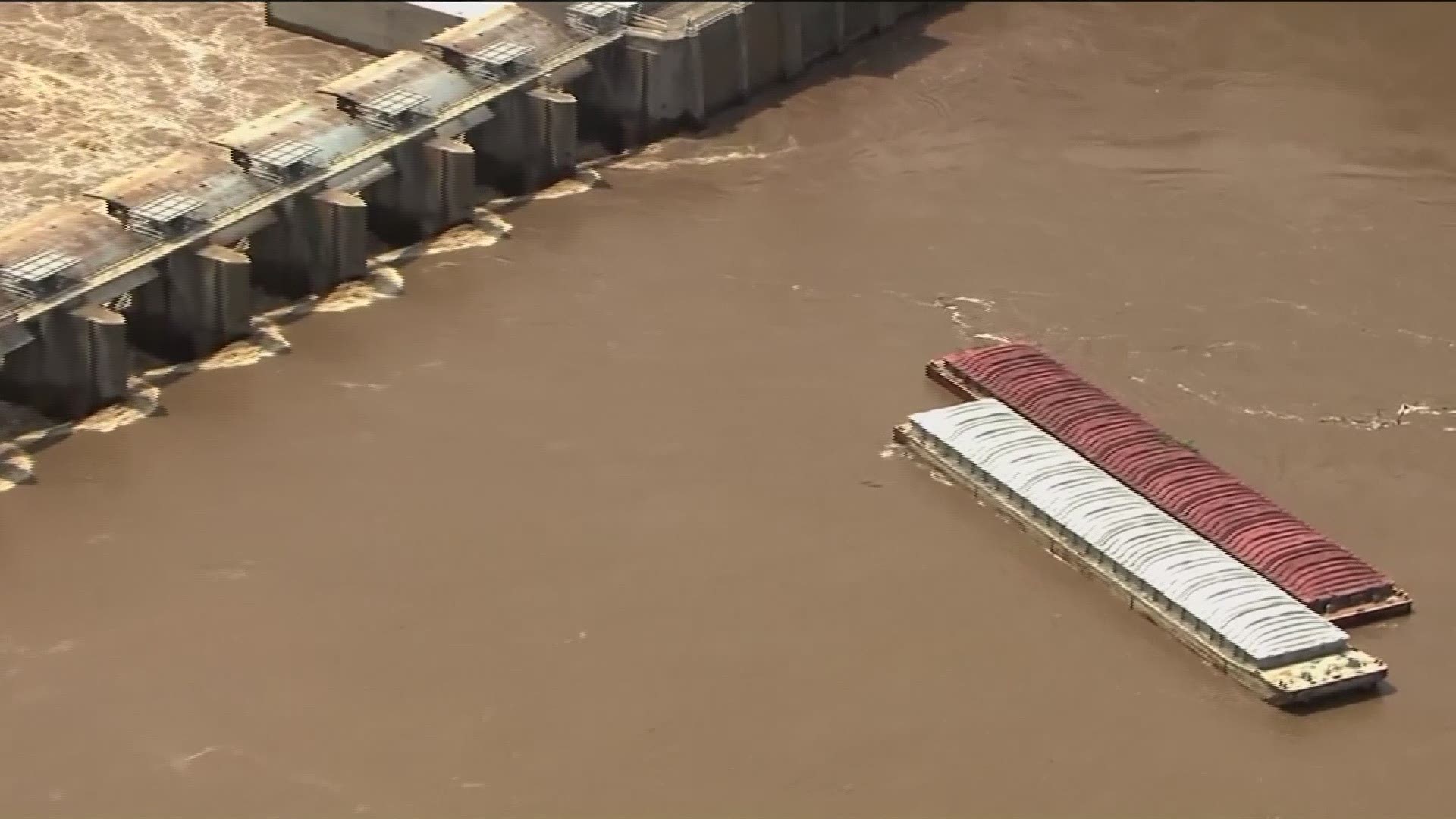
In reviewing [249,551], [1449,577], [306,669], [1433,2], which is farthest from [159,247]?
[1433,2]

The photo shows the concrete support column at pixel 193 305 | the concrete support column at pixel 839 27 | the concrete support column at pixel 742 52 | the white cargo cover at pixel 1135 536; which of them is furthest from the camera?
the concrete support column at pixel 839 27

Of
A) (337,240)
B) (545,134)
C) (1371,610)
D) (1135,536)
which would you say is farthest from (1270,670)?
(545,134)

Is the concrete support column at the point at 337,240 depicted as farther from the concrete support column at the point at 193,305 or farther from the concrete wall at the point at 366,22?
the concrete wall at the point at 366,22

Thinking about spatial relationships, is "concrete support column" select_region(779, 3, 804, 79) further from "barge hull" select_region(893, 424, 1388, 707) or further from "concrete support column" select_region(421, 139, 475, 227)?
"barge hull" select_region(893, 424, 1388, 707)

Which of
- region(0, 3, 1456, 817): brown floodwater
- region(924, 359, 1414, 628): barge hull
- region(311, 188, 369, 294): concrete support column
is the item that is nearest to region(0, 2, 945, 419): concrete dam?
region(311, 188, 369, 294): concrete support column

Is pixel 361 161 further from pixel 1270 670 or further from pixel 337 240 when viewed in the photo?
pixel 1270 670

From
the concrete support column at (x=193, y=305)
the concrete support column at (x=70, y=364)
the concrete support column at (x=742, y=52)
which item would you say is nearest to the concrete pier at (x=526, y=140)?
the concrete support column at (x=742, y=52)
